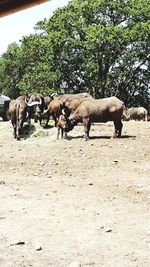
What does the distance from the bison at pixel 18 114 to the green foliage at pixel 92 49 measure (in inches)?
629

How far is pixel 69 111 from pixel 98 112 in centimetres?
180

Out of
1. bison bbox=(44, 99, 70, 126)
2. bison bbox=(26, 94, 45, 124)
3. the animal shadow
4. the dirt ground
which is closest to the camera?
the dirt ground

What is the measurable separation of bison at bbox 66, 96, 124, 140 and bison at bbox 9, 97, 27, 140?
2042 millimetres

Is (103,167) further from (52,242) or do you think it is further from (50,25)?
(50,25)

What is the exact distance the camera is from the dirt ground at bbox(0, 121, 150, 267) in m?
6.36

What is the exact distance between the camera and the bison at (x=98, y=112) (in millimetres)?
17906

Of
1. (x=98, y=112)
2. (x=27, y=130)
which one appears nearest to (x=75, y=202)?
(x=98, y=112)

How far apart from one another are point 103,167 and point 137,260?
733 cm

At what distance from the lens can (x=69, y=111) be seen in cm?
1961

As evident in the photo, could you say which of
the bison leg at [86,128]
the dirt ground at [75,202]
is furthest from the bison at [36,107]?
the dirt ground at [75,202]

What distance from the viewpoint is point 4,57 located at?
57656 mm

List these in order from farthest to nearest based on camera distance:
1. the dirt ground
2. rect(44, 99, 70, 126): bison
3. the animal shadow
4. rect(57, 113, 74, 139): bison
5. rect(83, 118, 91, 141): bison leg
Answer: rect(44, 99, 70, 126): bison, the animal shadow, rect(57, 113, 74, 139): bison, rect(83, 118, 91, 141): bison leg, the dirt ground

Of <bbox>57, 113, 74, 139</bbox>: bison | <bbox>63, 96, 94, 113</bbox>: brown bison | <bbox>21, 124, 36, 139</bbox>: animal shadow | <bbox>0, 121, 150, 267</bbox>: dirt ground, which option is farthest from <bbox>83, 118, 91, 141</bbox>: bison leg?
<bbox>21, 124, 36, 139</bbox>: animal shadow

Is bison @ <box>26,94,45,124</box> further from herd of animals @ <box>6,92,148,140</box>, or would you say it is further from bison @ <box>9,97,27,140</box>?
bison @ <box>9,97,27,140</box>
